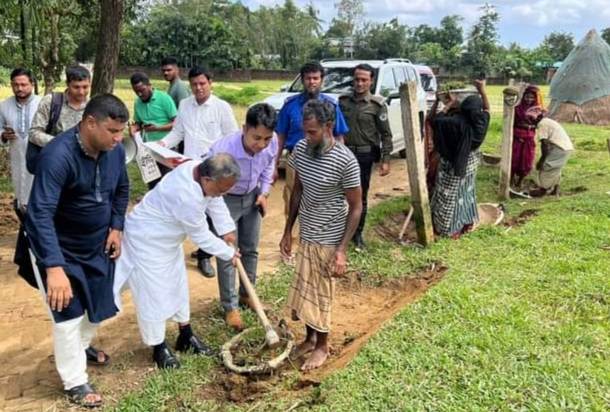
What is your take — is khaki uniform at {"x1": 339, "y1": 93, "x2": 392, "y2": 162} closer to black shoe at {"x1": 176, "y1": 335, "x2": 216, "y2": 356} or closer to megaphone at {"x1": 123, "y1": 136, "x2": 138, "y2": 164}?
megaphone at {"x1": 123, "y1": 136, "x2": 138, "y2": 164}

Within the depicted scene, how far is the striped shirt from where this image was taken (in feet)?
10.8

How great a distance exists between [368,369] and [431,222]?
114 inches

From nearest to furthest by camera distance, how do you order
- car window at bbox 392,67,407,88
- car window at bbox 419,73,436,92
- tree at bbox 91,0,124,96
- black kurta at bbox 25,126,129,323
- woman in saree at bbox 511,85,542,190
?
black kurta at bbox 25,126,129,323
tree at bbox 91,0,124,96
woman in saree at bbox 511,85,542,190
car window at bbox 392,67,407,88
car window at bbox 419,73,436,92

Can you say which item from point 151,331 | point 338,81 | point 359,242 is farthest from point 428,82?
point 151,331

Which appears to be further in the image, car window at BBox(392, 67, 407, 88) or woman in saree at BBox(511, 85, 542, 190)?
car window at BBox(392, 67, 407, 88)

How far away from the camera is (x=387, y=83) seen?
1007 cm

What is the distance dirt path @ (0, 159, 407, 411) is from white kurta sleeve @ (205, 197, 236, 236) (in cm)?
98

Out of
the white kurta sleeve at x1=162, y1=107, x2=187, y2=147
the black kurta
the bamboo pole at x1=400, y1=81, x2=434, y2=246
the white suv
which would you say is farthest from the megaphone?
the white suv

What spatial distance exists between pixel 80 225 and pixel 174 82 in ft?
11.8

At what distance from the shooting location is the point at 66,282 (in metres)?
2.77

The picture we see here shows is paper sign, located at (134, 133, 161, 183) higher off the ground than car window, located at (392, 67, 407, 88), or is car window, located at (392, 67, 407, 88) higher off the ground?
car window, located at (392, 67, 407, 88)

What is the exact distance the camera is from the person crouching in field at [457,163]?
570 centimetres

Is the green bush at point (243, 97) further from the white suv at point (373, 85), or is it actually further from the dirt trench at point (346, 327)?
the dirt trench at point (346, 327)

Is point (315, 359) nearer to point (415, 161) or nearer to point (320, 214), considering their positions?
point (320, 214)
